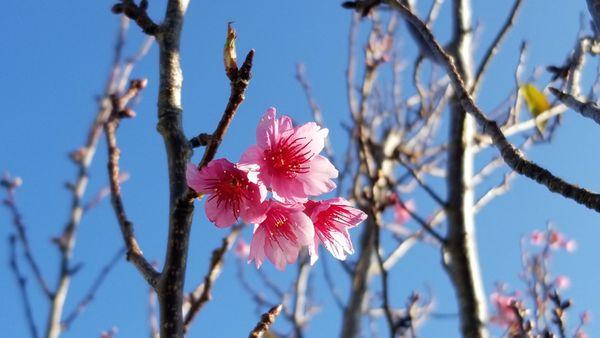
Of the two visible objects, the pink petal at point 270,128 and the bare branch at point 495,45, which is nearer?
the pink petal at point 270,128

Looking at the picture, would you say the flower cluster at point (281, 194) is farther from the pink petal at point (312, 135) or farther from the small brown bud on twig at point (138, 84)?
the small brown bud on twig at point (138, 84)

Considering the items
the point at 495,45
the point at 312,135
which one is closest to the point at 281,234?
the point at 312,135

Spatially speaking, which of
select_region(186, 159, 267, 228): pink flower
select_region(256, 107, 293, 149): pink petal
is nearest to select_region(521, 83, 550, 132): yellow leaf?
select_region(256, 107, 293, 149): pink petal

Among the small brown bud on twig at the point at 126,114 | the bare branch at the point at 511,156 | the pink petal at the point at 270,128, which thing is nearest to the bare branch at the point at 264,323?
the pink petal at the point at 270,128

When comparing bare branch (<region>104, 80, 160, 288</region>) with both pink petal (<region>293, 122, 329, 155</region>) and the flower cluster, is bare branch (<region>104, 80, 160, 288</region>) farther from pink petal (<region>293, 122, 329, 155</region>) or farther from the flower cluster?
pink petal (<region>293, 122, 329, 155</region>)

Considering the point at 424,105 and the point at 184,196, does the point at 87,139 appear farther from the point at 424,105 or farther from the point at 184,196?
the point at 184,196

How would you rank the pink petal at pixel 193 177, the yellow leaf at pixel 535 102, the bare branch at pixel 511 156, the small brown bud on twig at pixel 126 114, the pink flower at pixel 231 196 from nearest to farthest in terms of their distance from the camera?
1. the bare branch at pixel 511 156
2. the pink petal at pixel 193 177
3. the pink flower at pixel 231 196
4. the small brown bud on twig at pixel 126 114
5. the yellow leaf at pixel 535 102
